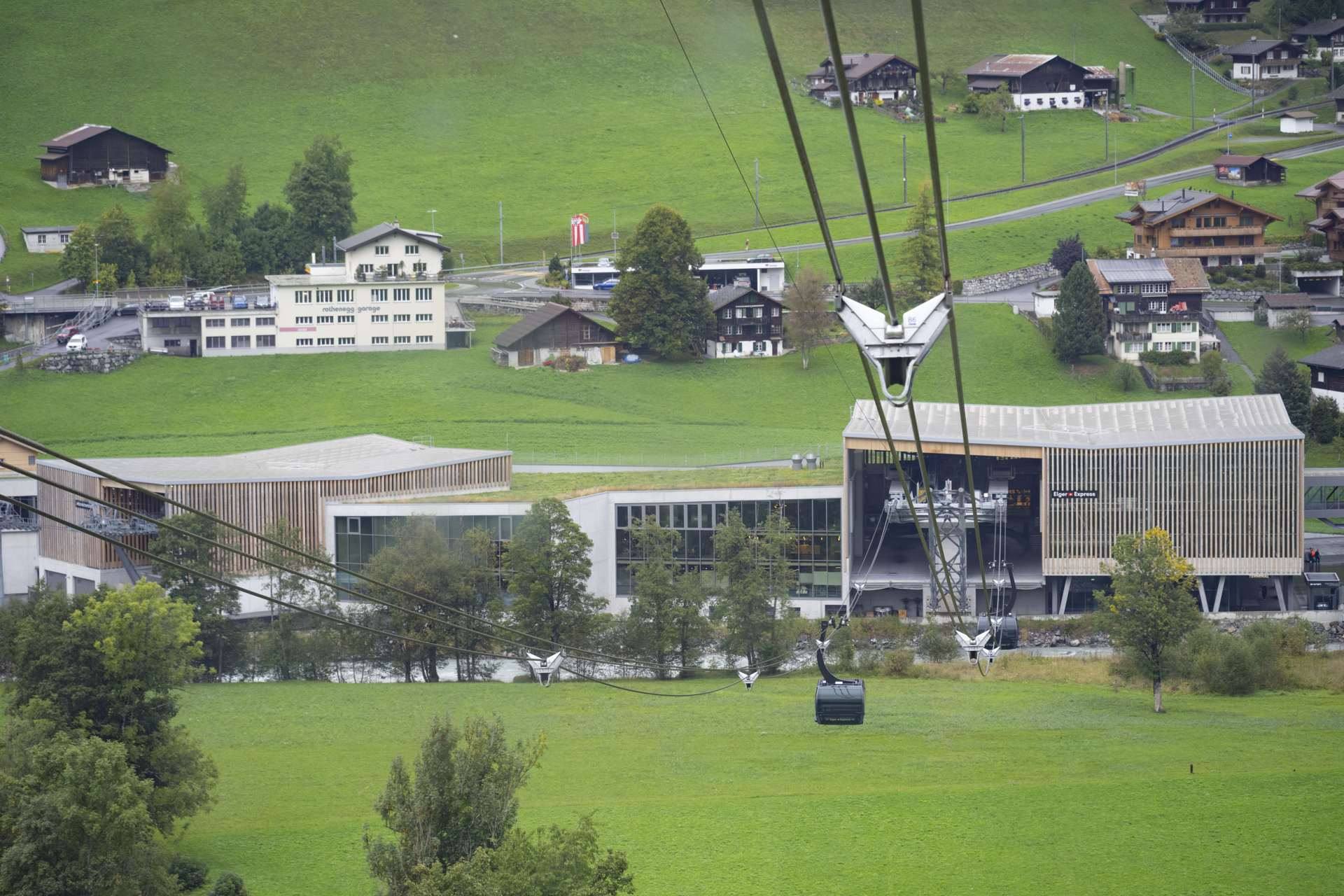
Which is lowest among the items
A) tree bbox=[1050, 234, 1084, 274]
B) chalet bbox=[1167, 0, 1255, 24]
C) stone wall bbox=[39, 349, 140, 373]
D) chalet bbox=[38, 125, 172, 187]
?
stone wall bbox=[39, 349, 140, 373]

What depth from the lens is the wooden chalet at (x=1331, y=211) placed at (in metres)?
92.2

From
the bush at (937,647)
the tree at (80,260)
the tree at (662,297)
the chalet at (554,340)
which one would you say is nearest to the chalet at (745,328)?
the tree at (662,297)

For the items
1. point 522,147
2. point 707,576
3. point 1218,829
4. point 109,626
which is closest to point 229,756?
point 109,626

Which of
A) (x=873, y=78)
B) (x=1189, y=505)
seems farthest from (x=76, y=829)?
(x=873, y=78)

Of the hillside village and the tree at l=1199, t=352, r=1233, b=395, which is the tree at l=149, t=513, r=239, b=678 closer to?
the hillside village

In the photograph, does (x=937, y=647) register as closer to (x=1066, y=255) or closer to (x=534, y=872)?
(x=534, y=872)

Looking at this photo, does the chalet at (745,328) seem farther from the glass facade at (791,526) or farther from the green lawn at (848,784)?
the green lawn at (848,784)

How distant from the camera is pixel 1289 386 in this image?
241 ft

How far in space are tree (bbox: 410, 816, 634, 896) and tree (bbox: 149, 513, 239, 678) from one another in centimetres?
2376

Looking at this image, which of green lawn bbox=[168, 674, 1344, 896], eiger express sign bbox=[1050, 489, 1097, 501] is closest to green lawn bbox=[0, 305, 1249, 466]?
eiger express sign bbox=[1050, 489, 1097, 501]

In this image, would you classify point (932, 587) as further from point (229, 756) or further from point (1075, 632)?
point (229, 756)

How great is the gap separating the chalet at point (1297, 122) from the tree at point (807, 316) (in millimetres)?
44882

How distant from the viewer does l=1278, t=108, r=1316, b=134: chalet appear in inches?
4562

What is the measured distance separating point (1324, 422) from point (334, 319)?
4017cm
